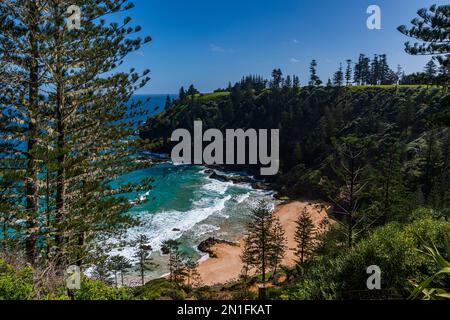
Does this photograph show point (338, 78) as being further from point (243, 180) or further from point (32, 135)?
point (32, 135)

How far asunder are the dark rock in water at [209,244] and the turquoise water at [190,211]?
76cm

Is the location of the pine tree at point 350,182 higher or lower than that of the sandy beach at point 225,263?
higher

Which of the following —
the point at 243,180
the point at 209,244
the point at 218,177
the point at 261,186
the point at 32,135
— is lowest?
the point at 209,244

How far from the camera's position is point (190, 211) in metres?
41.7

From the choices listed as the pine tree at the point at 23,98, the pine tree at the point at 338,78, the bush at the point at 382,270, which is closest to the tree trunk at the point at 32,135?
the pine tree at the point at 23,98

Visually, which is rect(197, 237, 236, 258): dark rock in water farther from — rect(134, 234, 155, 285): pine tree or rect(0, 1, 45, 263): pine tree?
rect(0, 1, 45, 263): pine tree

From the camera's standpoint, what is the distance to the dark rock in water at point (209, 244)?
31069 mm

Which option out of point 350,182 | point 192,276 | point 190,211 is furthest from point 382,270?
point 190,211

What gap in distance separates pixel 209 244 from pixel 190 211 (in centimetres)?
1016

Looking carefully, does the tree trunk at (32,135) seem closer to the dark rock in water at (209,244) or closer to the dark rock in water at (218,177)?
the dark rock in water at (209,244)

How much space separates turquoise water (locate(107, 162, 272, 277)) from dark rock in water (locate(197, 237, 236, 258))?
0.76m

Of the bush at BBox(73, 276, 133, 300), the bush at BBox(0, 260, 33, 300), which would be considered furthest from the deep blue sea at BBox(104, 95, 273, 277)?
the bush at BBox(0, 260, 33, 300)

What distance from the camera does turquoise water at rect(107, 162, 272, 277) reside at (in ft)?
110

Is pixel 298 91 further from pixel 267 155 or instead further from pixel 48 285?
pixel 48 285
